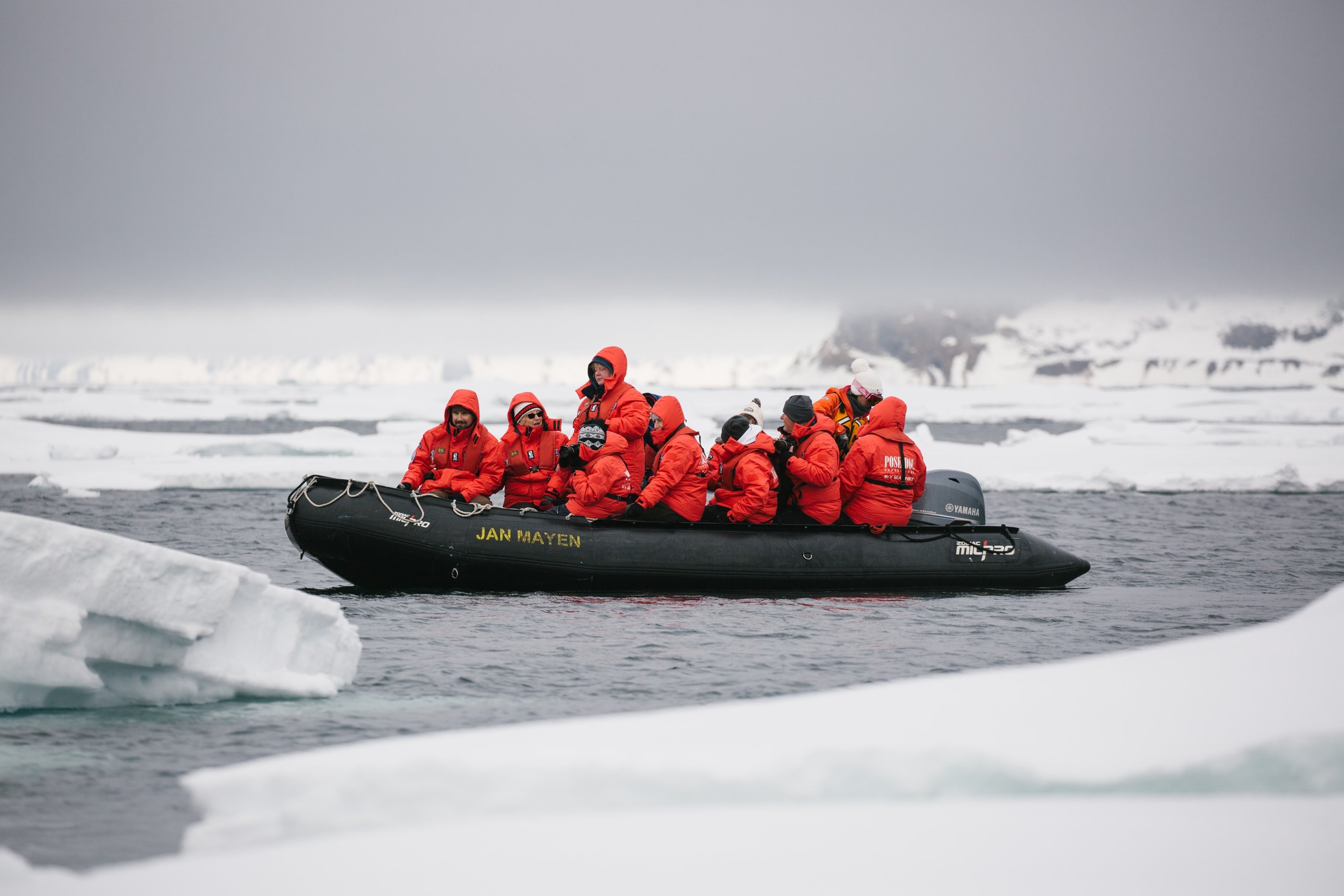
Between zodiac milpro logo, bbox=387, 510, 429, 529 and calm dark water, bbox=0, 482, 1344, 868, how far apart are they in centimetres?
53

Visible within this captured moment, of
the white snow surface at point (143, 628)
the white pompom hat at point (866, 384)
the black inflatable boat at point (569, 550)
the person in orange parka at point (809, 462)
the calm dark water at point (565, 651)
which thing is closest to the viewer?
the calm dark water at point (565, 651)

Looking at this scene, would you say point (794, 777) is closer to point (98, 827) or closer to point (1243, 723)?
point (1243, 723)

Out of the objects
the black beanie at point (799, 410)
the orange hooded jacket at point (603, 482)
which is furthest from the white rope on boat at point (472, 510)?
the black beanie at point (799, 410)

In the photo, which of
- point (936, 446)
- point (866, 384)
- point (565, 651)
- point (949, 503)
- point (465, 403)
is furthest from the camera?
point (936, 446)

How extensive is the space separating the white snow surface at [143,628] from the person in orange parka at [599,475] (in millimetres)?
2804

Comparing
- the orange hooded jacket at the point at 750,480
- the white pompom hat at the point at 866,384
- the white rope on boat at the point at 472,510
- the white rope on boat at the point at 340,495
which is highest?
the white pompom hat at the point at 866,384

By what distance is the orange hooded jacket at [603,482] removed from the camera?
28.1ft

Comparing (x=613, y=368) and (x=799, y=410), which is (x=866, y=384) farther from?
(x=613, y=368)

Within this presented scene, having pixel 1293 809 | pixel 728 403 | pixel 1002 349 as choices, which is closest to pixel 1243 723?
pixel 1293 809

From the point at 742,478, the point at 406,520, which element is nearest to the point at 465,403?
the point at 406,520

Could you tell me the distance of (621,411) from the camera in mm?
8641

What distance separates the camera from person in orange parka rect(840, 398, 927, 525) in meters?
8.87

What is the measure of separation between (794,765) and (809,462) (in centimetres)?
505

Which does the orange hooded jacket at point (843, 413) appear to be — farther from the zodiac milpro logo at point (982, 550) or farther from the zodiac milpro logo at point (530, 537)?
the zodiac milpro logo at point (530, 537)
